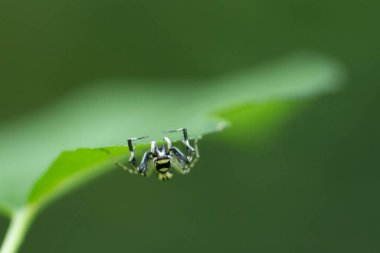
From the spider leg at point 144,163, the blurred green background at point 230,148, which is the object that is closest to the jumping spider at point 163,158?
the spider leg at point 144,163

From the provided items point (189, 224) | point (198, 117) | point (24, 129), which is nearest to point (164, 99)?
point (24, 129)

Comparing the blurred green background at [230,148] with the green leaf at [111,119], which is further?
the blurred green background at [230,148]

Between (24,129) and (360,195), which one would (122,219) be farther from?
(24,129)

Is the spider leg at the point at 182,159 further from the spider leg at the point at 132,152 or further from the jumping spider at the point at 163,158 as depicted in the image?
the spider leg at the point at 132,152

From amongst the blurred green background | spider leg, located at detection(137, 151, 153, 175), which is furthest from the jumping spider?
the blurred green background

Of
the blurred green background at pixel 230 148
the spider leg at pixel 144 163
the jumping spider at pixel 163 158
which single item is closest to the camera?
the jumping spider at pixel 163 158

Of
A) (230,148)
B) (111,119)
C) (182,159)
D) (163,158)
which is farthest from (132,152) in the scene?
(230,148)
